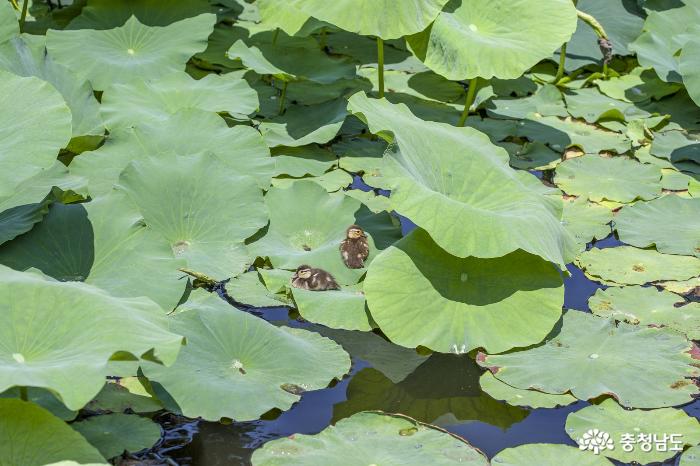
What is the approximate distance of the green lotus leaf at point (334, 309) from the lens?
3256 millimetres

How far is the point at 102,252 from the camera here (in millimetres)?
3285

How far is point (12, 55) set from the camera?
401 centimetres

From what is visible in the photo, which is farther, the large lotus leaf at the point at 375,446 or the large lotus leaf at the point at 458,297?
the large lotus leaf at the point at 458,297

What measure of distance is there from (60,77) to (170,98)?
0.47 m

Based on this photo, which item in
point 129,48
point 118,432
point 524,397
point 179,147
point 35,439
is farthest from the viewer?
point 129,48

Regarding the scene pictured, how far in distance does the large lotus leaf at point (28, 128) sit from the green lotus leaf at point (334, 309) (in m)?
0.93

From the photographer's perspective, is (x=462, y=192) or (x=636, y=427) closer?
(x=636, y=427)

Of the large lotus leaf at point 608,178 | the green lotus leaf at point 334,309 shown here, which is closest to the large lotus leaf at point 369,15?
the large lotus leaf at point 608,178

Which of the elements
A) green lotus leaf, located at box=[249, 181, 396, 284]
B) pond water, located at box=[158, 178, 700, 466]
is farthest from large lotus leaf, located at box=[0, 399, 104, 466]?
green lotus leaf, located at box=[249, 181, 396, 284]

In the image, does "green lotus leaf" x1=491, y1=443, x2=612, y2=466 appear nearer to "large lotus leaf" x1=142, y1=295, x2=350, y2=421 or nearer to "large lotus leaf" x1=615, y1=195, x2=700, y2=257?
"large lotus leaf" x1=142, y1=295, x2=350, y2=421

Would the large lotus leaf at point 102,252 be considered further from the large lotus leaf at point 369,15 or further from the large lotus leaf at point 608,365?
the large lotus leaf at point 369,15

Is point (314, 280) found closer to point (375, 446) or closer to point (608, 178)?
point (375, 446)

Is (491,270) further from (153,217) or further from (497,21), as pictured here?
(497,21)

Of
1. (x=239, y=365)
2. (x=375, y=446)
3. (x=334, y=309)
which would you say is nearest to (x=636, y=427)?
(x=375, y=446)
